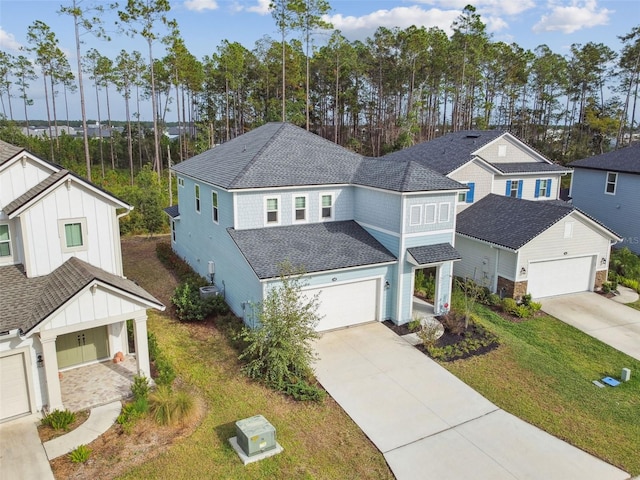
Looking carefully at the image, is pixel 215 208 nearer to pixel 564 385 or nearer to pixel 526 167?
pixel 564 385

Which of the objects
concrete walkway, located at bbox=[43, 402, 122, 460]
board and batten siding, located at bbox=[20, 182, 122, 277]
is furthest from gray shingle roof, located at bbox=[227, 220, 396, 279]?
concrete walkway, located at bbox=[43, 402, 122, 460]

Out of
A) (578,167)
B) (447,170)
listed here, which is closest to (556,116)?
(578,167)

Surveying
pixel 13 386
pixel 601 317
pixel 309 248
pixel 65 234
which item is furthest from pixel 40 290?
pixel 601 317

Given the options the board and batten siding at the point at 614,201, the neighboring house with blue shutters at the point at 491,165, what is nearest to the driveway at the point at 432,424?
the neighboring house with blue shutters at the point at 491,165

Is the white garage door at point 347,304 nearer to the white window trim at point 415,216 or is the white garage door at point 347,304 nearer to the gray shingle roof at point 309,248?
the gray shingle roof at point 309,248

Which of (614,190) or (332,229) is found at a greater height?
(614,190)
